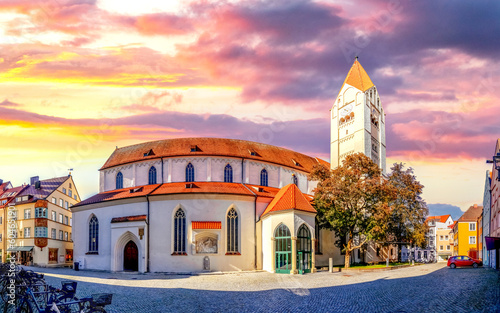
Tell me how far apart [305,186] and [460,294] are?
34771 mm

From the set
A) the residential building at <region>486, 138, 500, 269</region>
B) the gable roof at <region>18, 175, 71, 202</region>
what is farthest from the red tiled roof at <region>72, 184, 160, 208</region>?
the residential building at <region>486, 138, 500, 269</region>

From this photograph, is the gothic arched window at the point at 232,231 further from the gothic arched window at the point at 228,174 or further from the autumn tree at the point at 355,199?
the autumn tree at the point at 355,199

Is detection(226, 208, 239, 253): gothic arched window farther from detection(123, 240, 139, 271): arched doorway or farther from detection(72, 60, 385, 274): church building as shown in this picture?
detection(123, 240, 139, 271): arched doorway

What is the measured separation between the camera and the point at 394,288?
2411cm

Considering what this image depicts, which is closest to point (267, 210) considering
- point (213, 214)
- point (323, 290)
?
point (213, 214)

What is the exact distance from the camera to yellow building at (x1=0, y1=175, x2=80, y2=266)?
59438 millimetres

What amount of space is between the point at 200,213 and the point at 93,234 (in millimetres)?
12795

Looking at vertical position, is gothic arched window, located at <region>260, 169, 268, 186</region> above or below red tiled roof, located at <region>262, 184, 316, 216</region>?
above

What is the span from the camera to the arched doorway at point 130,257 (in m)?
43.4

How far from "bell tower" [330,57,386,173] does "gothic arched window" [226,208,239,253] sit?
70.5 feet

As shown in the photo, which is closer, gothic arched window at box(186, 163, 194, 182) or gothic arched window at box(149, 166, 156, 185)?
gothic arched window at box(186, 163, 194, 182)

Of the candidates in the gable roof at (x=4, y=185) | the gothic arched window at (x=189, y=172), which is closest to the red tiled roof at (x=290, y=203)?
the gothic arched window at (x=189, y=172)

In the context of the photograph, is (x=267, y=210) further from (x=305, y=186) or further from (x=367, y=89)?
(x=367, y=89)

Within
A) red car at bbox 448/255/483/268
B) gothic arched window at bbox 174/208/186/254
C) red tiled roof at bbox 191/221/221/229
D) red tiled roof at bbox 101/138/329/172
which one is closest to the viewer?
red tiled roof at bbox 191/221/221/229
